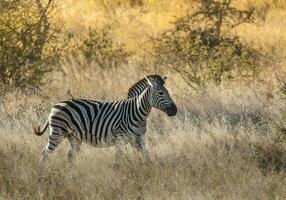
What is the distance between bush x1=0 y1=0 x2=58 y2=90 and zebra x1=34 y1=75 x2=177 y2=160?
5.08 m

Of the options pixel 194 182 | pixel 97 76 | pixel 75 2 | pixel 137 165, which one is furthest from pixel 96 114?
Answer: pixel 75 2

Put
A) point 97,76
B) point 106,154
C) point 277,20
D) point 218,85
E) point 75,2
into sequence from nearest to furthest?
point 106,154 → point 218,85 → point 97,76 → point 277,20 → point 75,2

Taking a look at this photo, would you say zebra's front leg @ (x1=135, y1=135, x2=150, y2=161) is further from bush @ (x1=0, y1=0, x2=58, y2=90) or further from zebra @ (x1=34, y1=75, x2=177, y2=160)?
bush @ (x1=0, y1=0, x2=58, y2=90)

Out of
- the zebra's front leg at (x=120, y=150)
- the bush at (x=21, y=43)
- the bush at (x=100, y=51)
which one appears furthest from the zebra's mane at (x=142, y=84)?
the bush at (x=100, y=51)

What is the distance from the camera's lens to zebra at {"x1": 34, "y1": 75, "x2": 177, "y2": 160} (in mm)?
8375

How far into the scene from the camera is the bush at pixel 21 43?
13273 millimetres

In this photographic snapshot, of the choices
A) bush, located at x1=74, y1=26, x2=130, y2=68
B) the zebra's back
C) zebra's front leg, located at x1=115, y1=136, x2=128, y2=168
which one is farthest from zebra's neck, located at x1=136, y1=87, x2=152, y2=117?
bush, located at x1=74, y1=26, x2=130, y2=68

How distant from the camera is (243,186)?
7133 mm

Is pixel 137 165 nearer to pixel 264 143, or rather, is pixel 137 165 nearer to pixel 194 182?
pixel 194 182

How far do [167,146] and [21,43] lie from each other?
6039 mm

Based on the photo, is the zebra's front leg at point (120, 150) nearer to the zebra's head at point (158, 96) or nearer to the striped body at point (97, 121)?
the striped body at point (97, 121)

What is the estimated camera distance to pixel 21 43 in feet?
44.8

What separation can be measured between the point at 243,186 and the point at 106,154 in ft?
6.80

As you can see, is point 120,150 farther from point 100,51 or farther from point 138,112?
point 100,51
